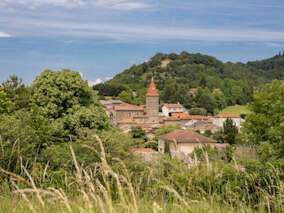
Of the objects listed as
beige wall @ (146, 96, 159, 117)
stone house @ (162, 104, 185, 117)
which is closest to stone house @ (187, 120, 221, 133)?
beige wall @ (146, 96, 159, 117)

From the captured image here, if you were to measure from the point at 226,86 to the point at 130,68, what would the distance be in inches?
2088

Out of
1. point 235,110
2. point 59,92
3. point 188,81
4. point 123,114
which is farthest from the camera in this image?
point 188,81

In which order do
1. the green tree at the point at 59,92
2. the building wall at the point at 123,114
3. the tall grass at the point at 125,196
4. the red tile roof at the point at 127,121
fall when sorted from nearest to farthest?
1. the tall grass at the point at 125,196
2. the green tree at the point at 59,92
3. the red tile roof at the point at 127,121
4. the building wall at the point at 123,114

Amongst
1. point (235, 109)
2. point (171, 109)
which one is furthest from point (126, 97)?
point (235, 109)

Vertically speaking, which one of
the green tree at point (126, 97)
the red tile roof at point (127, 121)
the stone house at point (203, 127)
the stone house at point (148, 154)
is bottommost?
the stone house at point (203, 127)

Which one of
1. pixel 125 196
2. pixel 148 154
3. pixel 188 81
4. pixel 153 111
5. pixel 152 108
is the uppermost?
pixel 188 81

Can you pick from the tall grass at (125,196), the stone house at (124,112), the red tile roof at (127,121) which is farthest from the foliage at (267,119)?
the stone house at (124,112)

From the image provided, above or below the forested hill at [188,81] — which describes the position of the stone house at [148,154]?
below

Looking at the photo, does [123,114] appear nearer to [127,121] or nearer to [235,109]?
[127,121]

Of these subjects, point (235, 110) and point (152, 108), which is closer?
point (152, 108)

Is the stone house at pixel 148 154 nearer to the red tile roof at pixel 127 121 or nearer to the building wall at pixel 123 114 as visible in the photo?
the red tile roof at pixel 127 121

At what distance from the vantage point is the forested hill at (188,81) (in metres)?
94.4

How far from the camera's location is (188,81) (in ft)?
397

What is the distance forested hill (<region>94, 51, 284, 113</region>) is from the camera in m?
94.4
